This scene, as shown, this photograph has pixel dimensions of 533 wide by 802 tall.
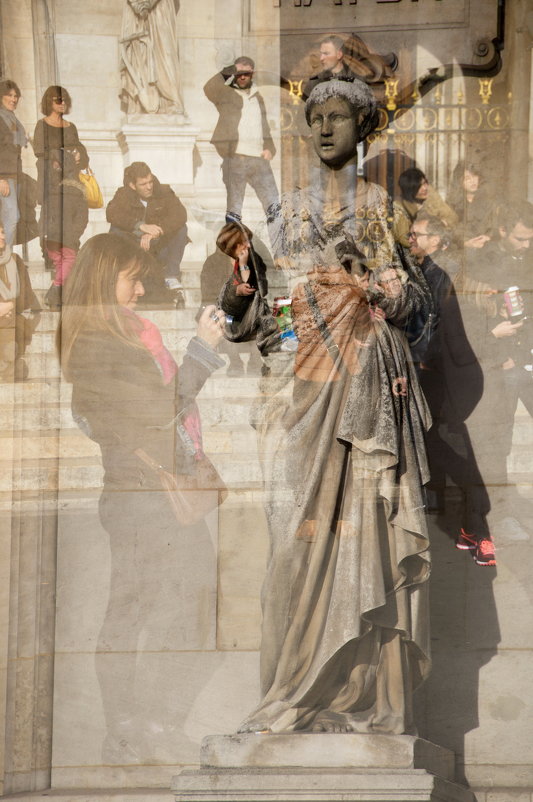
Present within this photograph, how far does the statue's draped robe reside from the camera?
21.9 ft


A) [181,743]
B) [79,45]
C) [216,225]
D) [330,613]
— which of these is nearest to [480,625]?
[330,613]

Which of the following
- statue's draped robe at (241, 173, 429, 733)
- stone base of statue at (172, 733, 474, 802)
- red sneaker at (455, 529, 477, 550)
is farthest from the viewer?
red sneaker at (455, 529, 477, 550)

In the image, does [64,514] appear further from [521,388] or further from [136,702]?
[521,388]

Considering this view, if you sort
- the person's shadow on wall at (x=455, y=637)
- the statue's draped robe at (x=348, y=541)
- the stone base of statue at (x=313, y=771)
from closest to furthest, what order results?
the stone base of statue at (x=313, y=771) < the statue's draped robe at (x=348, y=541) < the person's shadow on wall at (x=455, y=637)

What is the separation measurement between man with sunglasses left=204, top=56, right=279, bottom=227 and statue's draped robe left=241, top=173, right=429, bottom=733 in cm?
62

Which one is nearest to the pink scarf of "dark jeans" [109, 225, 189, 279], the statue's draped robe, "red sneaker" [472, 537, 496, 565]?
"dark jeans" [109, 225, 189, 279]

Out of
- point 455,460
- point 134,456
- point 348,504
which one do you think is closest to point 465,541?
point 455,460

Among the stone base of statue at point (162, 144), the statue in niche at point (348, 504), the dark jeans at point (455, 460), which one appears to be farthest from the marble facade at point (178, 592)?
the statue in niche at point (348, 504)

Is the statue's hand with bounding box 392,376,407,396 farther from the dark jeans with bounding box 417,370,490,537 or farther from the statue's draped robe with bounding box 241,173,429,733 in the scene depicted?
the dark jeans with bounding box 417,370,490,537

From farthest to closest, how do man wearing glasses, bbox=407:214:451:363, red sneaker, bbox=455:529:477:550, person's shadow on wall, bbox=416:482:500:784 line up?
man wearing glasses, bbox=407:214:451:363
red sneaker, bbox=455:529:477:550
person's shadow on wall, bbox=416:482:500:784

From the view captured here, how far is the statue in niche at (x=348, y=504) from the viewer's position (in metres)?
6.68

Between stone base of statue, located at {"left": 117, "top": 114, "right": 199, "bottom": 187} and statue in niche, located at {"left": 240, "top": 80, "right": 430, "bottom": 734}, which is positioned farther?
stone base of statue, located at {"left": 117, "top": 114, "right": 199, "bottom": 187}

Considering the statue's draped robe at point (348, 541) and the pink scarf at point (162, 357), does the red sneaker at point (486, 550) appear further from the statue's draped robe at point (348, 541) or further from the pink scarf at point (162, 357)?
the pink scarf at point (162, 357)

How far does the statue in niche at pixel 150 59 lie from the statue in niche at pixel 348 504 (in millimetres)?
586
